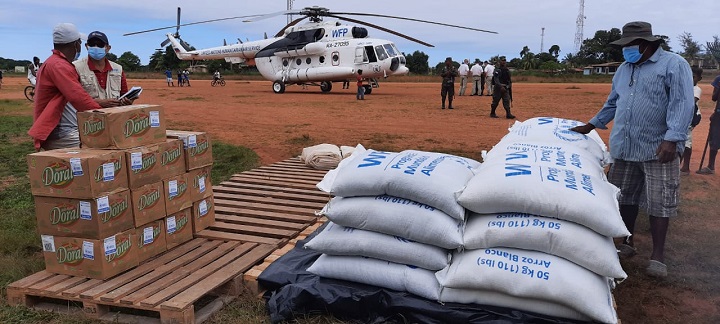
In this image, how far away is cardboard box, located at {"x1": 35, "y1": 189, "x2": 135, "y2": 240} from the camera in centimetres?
326

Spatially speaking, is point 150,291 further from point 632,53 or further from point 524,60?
point 524,60

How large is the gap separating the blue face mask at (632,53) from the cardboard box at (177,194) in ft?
11.6

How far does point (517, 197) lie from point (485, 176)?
→ 291mm

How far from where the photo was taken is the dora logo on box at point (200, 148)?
410cm

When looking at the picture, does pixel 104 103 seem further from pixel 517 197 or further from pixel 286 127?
pixel 286 127

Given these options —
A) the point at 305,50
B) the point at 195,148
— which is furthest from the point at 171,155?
the point at 305,50

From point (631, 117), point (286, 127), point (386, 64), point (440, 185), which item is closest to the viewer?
point (440, 185)

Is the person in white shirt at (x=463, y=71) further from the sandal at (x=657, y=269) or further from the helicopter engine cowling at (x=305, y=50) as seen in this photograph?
the sandal at (x=657, y=269)

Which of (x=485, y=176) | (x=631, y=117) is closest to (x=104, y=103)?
(x=485, y=176)

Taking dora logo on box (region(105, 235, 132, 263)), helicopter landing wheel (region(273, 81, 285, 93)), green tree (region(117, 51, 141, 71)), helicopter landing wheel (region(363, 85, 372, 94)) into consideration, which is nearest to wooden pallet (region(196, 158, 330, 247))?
dora logo on box (region(105, 235, 132, 263))

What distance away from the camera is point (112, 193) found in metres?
3.33

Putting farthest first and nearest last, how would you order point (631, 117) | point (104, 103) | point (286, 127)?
point (286, 127) → point (104, 103) → point (631, 117)

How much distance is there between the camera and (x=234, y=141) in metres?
10.1

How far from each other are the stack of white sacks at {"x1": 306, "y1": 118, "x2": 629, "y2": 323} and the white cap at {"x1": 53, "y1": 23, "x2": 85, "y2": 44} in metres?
2.55
